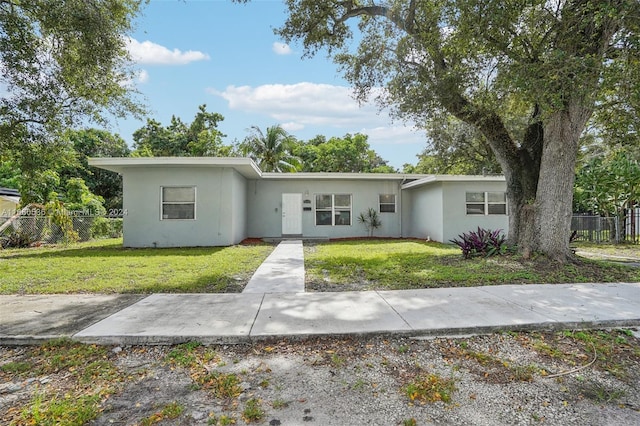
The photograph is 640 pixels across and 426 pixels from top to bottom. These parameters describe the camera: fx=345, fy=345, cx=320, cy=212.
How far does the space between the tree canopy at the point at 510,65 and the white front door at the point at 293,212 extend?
Result: 19.5 feet

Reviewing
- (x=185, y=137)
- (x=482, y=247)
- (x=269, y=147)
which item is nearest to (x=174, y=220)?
(x=482, y=247)

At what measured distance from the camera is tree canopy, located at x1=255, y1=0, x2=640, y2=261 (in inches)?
229

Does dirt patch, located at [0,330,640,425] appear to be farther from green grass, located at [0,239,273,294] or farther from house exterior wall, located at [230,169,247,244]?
house exterior wall, located at [230,169,247,244]

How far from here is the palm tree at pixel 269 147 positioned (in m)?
23.8

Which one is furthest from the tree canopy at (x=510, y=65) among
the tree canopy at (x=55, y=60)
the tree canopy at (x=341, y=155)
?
the tree canopy at (x=341, y=155)

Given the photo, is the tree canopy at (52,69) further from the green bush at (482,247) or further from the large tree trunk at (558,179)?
the large tree trunk at (558,179)

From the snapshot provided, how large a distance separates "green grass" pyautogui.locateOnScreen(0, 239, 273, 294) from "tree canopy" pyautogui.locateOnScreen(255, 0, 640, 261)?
6086mm

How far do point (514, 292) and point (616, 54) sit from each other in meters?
4.84

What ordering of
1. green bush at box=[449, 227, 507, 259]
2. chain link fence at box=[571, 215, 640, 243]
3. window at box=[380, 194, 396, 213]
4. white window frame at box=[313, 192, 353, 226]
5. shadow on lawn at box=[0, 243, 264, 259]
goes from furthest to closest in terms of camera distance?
window at box=[380, 194, 396, 213] < white window frame at box=[313, 192, 353, 226] < chain link fence at box=[571, 215, 640, 243] < shadow on lawn at box=[0, 243, 264, 259] < green bush at box=[449, 227, 507, 259]

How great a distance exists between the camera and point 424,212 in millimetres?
14445

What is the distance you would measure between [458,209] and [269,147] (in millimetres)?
14668

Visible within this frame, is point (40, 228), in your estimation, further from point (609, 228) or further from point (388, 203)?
point (609, 228)

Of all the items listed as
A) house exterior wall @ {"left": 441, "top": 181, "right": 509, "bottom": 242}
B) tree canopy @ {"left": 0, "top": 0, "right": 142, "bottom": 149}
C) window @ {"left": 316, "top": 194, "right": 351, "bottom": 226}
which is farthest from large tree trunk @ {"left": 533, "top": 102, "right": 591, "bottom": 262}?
tree canopy @ {"left": 0, "top": 0, "right": 142, "bottom": 149}

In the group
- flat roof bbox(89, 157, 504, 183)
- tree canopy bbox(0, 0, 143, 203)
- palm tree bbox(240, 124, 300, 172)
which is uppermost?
palm tree bbox(240, 124, 300, 172)
